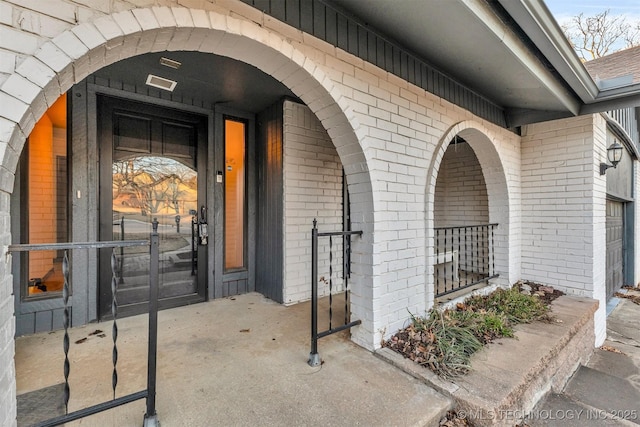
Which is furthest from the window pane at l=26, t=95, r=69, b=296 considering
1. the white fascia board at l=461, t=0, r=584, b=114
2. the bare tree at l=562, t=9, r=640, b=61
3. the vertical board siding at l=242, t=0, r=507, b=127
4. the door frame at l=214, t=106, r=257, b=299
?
the bare tree at l=562, t=9, r=640, b=61

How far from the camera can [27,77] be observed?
1117 mm

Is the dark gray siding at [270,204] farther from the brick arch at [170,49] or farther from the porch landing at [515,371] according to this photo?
the porch landing at [515,371]

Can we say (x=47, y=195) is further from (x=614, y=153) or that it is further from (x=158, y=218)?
(x=614, y=153)

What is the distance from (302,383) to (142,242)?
128 centimetres

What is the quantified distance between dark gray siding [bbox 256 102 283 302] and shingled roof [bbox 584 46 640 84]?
3.68 m

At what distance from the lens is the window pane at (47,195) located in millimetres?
2578

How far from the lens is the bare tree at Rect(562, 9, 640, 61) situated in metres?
7.29

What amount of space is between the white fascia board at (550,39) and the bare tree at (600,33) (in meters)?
6.35

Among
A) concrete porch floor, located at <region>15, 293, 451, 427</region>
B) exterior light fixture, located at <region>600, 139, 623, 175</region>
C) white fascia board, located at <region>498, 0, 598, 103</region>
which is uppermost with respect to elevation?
white fascia board, located at <region>498, 0, 598, 103</region>

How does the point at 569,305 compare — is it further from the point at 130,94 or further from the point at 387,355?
the point at 130,94

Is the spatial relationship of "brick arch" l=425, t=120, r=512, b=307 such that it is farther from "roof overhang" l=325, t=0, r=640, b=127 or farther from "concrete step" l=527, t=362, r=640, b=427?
"concrete step" l=527, t=362, r=640, b=427

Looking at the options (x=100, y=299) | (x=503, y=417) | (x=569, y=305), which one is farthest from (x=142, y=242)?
(x=569, y=305)

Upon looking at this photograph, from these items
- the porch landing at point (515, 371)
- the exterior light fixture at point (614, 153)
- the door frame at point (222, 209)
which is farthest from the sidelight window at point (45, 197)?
the exterior light fixture at point (614, 153)

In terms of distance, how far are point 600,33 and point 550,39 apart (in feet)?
27.9
